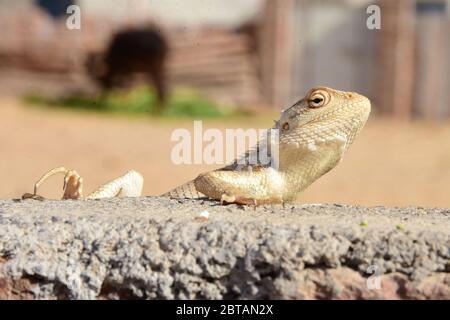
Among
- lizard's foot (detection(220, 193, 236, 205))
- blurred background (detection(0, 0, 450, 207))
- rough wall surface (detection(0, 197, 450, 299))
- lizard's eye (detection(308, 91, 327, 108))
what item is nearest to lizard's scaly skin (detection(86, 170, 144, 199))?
lizard's foot (detection(220, 193, 236, 205))

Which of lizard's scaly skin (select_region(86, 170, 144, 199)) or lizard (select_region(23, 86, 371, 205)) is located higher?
lizard (select_region(23, 86, 371, 205))

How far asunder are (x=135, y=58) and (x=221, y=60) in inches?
85.0

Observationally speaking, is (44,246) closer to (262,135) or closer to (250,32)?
(262,135)

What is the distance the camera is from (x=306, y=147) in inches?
158

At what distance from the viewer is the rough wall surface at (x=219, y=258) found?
3.06 m

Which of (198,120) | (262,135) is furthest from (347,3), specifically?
(262,135)

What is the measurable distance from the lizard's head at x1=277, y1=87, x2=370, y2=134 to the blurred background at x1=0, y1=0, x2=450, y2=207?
15346mm

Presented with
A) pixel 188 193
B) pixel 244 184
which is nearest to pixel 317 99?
pixel 244 184

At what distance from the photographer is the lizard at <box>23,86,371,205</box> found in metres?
3.99

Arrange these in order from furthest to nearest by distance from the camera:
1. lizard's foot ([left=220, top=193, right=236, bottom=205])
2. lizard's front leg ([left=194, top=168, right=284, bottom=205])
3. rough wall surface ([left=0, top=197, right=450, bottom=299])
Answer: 1. lizard's front leg ([left=194, top=168, right=284, bottom=205])
2. lizard's foot ([left=220, top=193, right=236, bottom=205])
3. rough wall surface ([left=0, top=197, right=450, bottom=299])

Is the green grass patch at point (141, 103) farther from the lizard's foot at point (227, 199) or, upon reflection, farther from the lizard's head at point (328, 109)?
the lizard's foot at point (227, 199)

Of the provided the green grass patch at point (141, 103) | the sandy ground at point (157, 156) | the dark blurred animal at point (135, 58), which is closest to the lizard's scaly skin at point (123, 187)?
the sandy ground at point (157, 156)

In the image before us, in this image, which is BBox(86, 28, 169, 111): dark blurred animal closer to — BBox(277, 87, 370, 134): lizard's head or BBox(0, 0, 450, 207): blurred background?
BBox(0, 0, 450, 207): blurred background

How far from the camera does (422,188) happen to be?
47.0 ft
